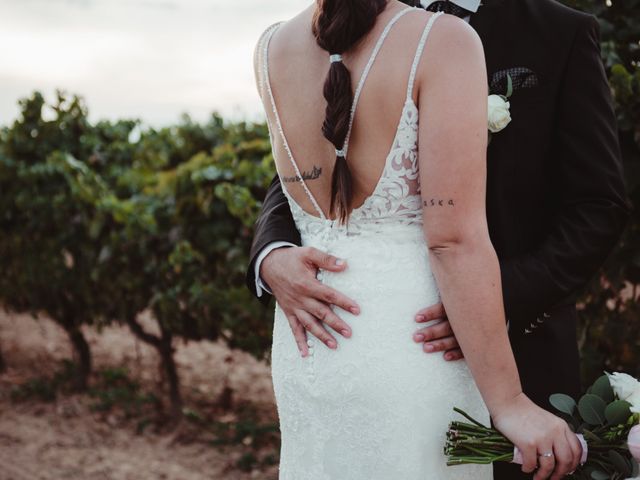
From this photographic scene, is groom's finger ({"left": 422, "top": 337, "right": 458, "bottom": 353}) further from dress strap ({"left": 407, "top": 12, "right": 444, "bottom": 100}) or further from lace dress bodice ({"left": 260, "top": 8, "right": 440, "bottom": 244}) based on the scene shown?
dress strap ({"left": 407, "top": 12, "right": 444, "bottom": 100})

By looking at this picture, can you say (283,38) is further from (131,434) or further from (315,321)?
(131,434)

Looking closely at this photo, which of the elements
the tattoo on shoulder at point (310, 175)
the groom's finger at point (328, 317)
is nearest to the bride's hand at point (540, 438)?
the groom's finger at point (328, 317)

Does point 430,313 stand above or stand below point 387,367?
above

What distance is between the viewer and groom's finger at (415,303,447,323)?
5.95ft

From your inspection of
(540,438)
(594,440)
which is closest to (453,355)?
(540,438)


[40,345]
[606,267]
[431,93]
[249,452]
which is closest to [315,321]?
[431,93]

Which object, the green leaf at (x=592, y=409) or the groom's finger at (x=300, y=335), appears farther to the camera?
the groom's finger at (x=300, y=335)

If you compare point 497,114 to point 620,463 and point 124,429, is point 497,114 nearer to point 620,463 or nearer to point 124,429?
point 620,463

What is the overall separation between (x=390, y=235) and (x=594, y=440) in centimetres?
69

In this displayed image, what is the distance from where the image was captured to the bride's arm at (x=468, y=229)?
165cm

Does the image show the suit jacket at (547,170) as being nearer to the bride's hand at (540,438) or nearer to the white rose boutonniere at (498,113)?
the white rose boutonniere at (498,113)

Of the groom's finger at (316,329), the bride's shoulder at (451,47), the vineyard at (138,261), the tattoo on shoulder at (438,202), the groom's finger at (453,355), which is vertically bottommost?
the groom's finger at (453,355)

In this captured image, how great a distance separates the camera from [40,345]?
7.88 meters

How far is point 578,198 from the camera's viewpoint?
1.97m
